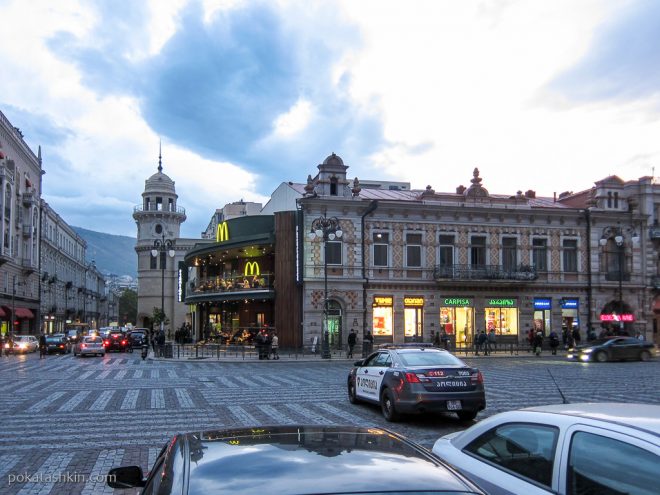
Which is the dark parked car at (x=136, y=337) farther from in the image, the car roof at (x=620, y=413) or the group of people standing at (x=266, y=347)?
the car roof at (x=620, y=413)

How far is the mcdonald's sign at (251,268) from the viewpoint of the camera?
1975 inches

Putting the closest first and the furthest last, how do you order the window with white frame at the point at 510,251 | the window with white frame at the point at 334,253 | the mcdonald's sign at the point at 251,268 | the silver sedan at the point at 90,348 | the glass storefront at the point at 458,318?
the silver sedan at the point at 90,348
the window with white frame at the point at 334,253
the glass storefront at the point at 458,318
the window with white frame at the point at 510,251
the mcdonald's sign at the point at 251,268

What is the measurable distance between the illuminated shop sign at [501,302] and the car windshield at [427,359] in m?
34.4

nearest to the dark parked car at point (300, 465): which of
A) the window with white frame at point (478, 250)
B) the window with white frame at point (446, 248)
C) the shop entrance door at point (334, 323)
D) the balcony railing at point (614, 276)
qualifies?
the shop entrance door at point (334, 323)

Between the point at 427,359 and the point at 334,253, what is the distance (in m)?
30.8

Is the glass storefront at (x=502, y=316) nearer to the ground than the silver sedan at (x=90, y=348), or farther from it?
farther from it

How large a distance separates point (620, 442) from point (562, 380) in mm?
19901

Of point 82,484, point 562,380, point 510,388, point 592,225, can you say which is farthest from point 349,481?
point 592,225

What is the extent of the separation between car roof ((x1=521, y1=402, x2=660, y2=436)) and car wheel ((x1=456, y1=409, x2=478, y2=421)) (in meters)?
8.41

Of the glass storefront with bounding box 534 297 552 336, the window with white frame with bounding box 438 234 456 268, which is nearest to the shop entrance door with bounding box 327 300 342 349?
the window with white frame with bounding box 438 234 456 268

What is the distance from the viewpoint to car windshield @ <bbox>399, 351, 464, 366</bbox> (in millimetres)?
13500

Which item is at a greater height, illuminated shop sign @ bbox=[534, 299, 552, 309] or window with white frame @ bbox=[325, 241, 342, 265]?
window with white frame @ bbox=[325, 241, 342, 265]

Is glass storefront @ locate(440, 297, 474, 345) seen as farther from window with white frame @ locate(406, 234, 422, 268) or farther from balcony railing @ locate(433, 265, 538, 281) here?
window with white frame @ locate(406, 234, 422, 268)

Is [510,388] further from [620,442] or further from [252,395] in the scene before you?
[620,442]
